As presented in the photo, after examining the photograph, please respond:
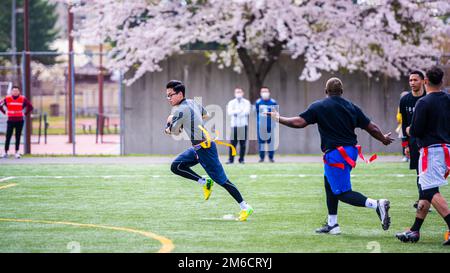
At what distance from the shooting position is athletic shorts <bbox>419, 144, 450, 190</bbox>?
10.3 metres

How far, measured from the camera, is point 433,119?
10.3 metres

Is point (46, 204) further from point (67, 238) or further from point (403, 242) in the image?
point (403, 242)

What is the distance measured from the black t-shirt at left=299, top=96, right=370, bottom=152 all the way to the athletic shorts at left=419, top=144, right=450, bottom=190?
0.98 meters

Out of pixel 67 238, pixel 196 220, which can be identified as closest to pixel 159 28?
pixel 196 220

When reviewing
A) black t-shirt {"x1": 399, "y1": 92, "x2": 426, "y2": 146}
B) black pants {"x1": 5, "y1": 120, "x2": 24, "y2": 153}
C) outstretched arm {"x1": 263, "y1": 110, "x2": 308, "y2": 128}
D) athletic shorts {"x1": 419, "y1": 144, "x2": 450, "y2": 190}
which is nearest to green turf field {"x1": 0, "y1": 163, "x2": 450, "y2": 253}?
athletic shorts {"x1": 419, "y1": 144, "x2": 450, "y2": 190}

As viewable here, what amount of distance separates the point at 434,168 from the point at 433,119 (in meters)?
0.57

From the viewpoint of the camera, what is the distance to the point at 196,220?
12.4 m

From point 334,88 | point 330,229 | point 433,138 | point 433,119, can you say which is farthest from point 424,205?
point 334,88

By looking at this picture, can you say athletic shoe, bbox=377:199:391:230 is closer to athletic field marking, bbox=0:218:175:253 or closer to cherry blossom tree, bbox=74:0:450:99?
athletic field marking, bbox=0:218:175:253

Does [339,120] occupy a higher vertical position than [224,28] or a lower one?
lower

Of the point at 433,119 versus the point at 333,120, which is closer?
the point at 433,119

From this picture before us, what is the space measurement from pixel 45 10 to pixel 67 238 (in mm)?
54219

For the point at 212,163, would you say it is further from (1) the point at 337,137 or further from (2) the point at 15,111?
(2) the point at 15,111
